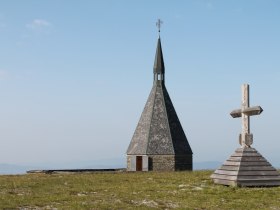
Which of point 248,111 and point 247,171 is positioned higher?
point 248,111

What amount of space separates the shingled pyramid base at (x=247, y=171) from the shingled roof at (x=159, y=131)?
21017 millimetres

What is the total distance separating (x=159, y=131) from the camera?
44.6 m

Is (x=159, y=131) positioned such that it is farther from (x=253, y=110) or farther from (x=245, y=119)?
(x=253, y=110)

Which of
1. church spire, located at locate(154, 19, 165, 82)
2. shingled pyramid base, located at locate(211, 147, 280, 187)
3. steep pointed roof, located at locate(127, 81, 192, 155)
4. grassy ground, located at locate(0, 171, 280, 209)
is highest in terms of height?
church spire, located at locate(154, 19, 165, 82)

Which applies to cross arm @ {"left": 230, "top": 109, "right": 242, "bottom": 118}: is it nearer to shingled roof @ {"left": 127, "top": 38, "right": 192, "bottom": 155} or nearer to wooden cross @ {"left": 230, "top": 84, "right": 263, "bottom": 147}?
wooden cross @ {"left": 230, "top": 84, "right": 263, "bottom": 147}

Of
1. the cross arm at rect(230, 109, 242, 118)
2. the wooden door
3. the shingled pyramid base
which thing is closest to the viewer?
the shingled pyramid base

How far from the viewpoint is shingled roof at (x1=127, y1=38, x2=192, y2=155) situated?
Answer: 43656mm

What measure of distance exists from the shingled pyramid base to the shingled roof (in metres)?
21.0

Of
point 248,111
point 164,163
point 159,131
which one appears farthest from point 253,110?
point 159,131

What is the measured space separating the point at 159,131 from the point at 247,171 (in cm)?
2328

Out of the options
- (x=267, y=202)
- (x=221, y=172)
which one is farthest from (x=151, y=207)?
(x=221, y=172)

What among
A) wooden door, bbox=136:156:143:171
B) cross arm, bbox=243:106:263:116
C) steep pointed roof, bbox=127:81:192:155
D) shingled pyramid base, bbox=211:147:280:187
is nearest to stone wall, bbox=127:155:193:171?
steep pointed roof, bbox=127:81:192:155

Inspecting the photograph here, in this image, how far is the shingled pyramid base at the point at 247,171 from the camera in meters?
21.3

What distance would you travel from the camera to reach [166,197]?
57.6 ft
